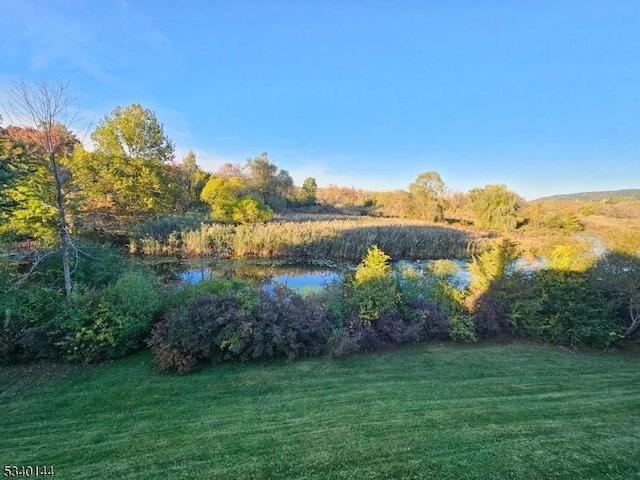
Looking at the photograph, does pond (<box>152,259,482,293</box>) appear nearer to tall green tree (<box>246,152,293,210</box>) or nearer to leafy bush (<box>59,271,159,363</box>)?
leafy bush (<box>59,271,159,363</box>)

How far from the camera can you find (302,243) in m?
14.4

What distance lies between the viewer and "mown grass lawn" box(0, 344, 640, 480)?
8.58 ft

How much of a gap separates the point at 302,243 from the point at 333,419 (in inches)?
444

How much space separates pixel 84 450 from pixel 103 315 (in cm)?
234

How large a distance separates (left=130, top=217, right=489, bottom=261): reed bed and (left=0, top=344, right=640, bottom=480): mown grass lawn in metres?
9.35

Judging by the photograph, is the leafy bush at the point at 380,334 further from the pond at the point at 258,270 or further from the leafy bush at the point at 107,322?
the pond at the point at 258,270

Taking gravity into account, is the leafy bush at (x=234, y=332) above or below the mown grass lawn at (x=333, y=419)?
above

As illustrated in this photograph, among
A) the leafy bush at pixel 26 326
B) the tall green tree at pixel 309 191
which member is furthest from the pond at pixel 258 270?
the tall green tree at pixel 309 191

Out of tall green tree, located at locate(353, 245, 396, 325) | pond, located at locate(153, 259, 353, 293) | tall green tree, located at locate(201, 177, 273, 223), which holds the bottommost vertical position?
pond, located at locate(153, 259, 353, 293)

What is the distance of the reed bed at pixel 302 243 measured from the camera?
13.9 m

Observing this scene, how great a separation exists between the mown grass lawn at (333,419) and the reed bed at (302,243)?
9352 mm

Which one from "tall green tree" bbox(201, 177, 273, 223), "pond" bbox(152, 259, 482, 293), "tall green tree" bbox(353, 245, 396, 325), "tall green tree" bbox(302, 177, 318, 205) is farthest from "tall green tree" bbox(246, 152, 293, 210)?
"tall green tree" bbox(353, 245, 396, 325)

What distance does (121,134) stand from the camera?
555 inches

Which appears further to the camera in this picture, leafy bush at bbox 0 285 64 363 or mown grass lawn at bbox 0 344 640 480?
leafy bush at bbox 0 285 64 363
